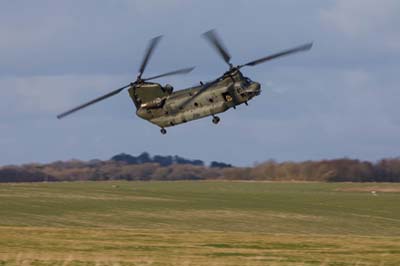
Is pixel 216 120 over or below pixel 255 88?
below

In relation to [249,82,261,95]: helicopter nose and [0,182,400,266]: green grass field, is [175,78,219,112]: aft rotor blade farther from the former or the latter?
[0,182,400,266]: green grass field

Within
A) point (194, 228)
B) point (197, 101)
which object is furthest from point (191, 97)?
point (194, 228)

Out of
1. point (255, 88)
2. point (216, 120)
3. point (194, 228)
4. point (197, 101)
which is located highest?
point (255, 88)

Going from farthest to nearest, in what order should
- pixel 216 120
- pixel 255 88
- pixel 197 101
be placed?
pixel 197 101, pixel 255 88, pixel 216 120

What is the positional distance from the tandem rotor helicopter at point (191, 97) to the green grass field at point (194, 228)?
7.95m

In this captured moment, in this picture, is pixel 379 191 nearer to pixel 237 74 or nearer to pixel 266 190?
pixel 266 190

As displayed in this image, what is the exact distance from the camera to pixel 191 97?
2552 inches

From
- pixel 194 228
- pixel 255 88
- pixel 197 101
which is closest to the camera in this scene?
pixel 255 88

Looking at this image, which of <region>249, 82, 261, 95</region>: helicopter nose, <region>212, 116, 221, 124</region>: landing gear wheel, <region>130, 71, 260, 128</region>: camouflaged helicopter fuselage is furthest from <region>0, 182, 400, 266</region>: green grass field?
<region>249, 82, 261, 95</region>: helicopter nose

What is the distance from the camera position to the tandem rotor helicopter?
63.4 meters

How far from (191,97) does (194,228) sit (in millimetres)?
23474

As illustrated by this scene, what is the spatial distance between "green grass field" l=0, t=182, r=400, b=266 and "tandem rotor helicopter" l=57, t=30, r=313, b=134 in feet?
26.1

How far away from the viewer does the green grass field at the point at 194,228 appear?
6238 cm

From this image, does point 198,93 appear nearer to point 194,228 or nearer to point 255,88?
point 255,88
